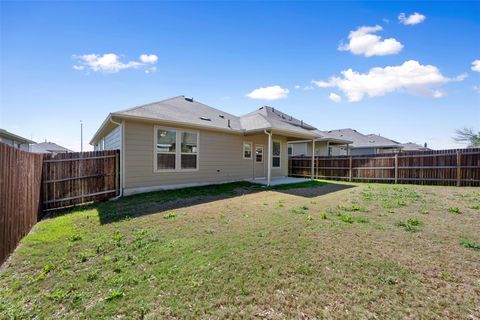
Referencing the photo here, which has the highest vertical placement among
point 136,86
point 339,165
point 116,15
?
point 116,15

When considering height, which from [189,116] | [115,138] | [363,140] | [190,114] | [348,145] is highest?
[363,140]

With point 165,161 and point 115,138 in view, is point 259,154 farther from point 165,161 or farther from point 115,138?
point 115,138

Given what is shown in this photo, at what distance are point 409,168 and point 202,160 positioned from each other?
11346 mm

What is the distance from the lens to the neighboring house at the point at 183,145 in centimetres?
806

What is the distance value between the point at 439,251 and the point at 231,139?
905 centimetres

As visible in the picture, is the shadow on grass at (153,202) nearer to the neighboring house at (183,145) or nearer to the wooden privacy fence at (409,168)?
the neighboring house at (183,145)

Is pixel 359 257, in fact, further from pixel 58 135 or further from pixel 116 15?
pixel 58 135

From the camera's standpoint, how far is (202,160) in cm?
1009

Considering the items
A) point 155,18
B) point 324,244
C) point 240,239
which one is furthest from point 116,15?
point 324,244

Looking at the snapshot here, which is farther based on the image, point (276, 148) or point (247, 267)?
point (276, 148)

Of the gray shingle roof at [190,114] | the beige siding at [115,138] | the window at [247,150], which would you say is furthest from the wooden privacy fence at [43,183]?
the window at [247,150]

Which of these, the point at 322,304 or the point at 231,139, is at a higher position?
the point at 231,139

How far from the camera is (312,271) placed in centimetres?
276

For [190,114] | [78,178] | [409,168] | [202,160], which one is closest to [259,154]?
[202,160]
